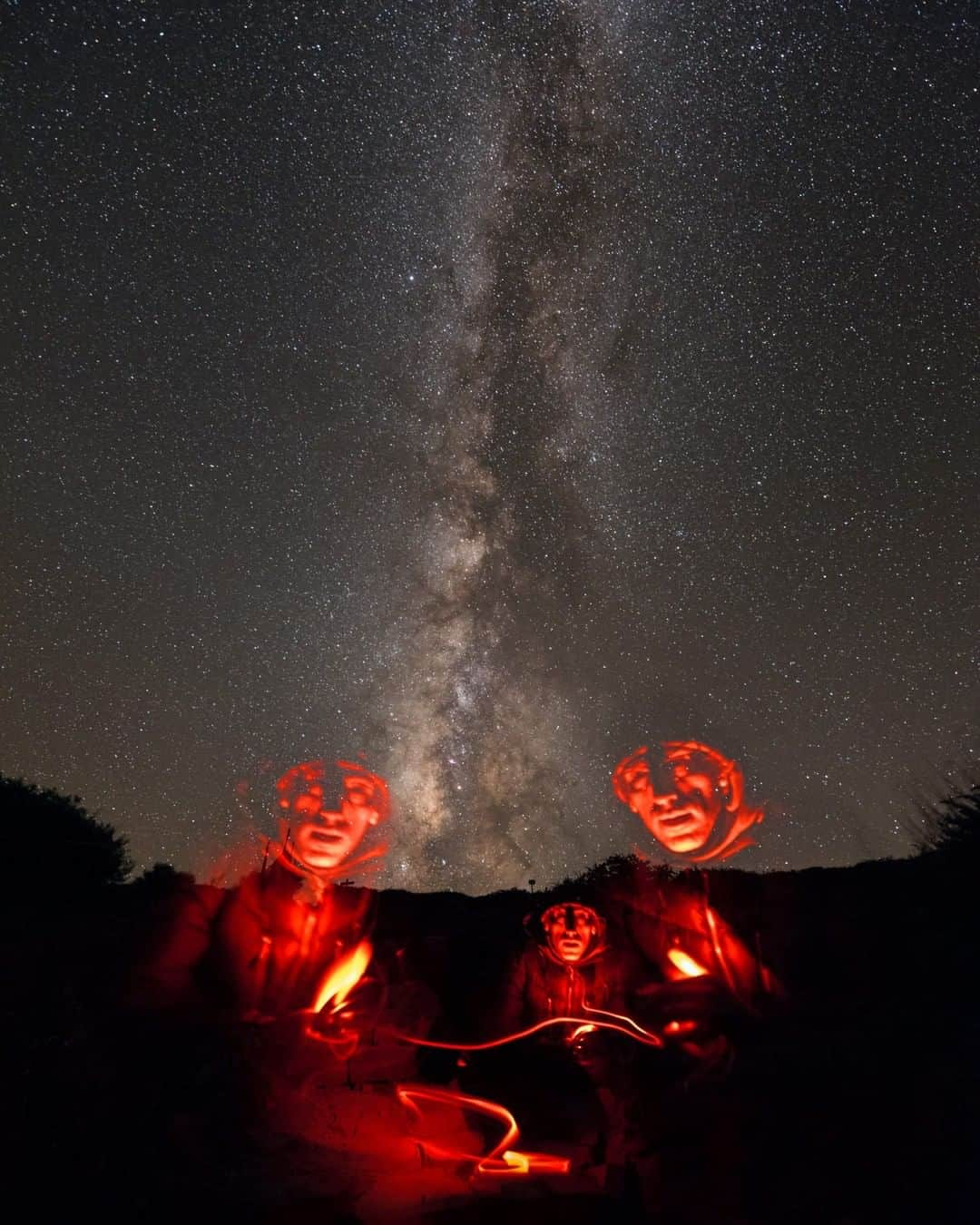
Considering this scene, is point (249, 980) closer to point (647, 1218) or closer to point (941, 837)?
point (647, 1218)

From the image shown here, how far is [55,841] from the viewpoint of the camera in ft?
85.4

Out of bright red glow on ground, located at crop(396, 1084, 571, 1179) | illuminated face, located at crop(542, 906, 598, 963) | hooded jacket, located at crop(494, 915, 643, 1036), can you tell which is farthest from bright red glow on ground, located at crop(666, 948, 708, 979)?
bright red glow on ground, located at crop(396, 1084, 571, 1179)

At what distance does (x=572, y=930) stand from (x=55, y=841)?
1813cm

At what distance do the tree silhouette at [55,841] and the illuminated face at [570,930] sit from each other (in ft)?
45.6

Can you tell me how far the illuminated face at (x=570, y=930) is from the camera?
1669cm

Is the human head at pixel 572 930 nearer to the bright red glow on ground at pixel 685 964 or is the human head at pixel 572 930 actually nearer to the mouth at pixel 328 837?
the bright red glow on ground at pixel 685 964

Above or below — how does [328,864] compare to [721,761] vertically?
below

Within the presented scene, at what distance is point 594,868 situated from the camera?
2633cm

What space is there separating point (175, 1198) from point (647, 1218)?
6.31m

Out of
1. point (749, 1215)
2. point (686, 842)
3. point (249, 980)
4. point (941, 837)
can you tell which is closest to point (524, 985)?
point (686, 842)

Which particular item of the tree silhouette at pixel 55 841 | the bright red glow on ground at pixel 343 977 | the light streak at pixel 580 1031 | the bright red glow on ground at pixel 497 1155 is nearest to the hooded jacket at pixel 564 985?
the light streak at pixel 580 1031

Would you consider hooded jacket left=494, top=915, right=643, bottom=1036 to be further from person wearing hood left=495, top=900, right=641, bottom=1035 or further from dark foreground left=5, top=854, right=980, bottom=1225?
dark foreground left=5, top=854, right=980, bottom=1225

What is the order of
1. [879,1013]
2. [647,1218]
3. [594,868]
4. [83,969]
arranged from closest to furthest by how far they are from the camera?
[647,1218]
[879,1013]
[83,969]
[594,868]

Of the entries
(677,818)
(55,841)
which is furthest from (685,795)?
(55,841)
